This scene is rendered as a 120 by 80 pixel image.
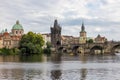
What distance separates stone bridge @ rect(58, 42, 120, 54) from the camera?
165025 mm

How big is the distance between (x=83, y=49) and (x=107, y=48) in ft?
43.9

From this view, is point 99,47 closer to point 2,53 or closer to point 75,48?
point 75,48

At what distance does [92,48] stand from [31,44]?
4547cm

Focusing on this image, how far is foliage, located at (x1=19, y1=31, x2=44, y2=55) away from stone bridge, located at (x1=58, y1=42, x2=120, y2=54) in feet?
111

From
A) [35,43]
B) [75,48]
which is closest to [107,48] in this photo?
[75,48]

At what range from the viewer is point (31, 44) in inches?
5330

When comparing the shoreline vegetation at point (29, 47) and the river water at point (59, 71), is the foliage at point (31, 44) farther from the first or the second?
the river water at point (59, 71)

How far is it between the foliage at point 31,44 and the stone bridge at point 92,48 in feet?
111

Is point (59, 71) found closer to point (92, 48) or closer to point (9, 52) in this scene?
point (9, 52)

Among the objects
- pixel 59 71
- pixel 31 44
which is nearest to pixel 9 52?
pixel 31 44

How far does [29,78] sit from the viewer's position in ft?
135

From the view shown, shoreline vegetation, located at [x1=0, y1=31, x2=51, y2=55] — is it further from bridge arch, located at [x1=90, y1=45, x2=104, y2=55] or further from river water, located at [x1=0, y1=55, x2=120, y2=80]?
river water, located at [x1=0, y1=55, x2=120, y2=80]

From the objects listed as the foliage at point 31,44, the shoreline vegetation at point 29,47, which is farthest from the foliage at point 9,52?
the foliage at point 31,44

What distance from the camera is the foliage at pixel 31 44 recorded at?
13550 cm
